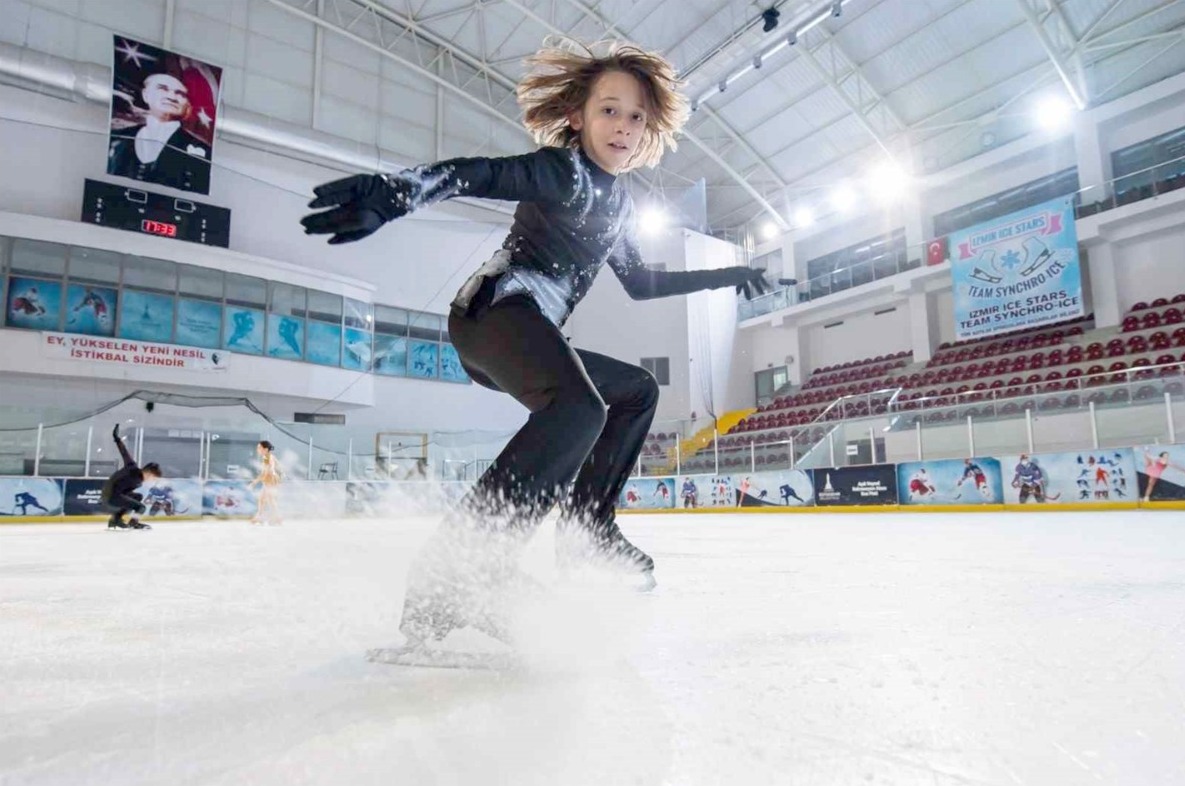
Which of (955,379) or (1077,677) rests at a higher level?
(955,379)

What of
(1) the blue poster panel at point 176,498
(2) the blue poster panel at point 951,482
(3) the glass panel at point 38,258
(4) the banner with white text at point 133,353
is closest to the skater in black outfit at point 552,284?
(2) the blue poster panel at point 951,482

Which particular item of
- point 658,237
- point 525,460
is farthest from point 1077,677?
point 658,237

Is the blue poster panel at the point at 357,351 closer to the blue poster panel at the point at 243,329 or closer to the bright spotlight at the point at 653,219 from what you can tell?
the blue poster panel at the point at 243,329

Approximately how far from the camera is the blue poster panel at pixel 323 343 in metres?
16.4

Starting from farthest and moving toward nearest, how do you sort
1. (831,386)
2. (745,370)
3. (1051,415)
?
(745,370)
(831,386)
(1051,415)

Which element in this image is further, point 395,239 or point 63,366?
point 395,239

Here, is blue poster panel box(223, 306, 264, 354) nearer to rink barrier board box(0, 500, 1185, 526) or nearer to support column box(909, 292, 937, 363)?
rink barrier board box(0, 500, 1185, 526)

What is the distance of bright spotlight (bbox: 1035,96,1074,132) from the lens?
49.4ft

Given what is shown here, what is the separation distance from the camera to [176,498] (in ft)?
34.8

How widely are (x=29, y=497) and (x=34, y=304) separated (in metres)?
5.81

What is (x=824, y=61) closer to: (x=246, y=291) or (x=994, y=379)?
(x=994, y=379)

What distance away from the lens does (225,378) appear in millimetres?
15141

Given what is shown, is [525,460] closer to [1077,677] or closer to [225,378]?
[1077,677]

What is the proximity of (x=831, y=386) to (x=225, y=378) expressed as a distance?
14.2 metres
